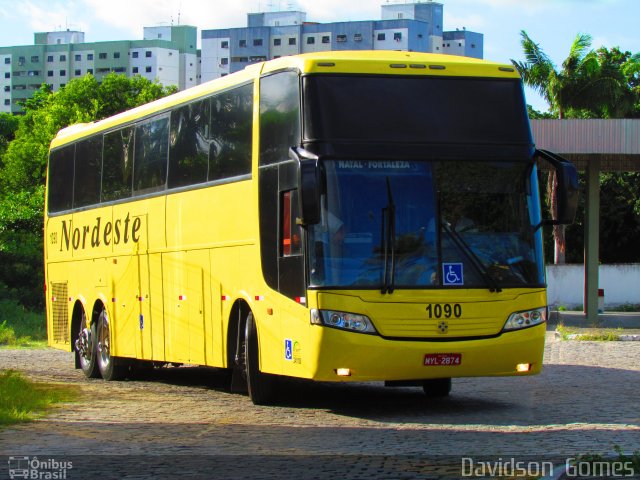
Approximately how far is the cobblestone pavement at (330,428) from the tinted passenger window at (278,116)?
112 inches

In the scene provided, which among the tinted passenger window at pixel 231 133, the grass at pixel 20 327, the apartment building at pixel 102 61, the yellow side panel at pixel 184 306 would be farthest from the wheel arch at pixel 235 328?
the apartment building at pixel 102 61

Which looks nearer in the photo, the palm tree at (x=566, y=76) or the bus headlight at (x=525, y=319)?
the bus headlight at (x=525, y=319)

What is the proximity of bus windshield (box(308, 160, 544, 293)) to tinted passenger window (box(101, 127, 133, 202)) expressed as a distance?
6765 mm

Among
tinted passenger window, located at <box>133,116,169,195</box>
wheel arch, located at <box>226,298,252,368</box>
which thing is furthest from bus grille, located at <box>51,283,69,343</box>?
wheel arch, located at <box>226,298,252,368</box>

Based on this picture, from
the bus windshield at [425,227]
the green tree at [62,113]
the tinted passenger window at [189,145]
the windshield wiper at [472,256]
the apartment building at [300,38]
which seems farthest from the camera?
the apartment building at [300,38]

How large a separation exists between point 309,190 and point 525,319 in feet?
9.27

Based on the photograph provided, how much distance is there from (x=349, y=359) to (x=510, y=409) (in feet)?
7.67

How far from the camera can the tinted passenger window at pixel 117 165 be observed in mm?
18953

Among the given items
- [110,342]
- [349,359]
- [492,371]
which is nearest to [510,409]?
[492,371]

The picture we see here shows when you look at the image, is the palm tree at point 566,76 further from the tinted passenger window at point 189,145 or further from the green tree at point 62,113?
the tinted passenger window at point 189,145

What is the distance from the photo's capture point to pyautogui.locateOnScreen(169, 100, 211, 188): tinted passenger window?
1598cm

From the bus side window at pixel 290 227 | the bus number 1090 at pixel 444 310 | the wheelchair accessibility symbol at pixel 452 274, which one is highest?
the bus side window at pixel 290 227

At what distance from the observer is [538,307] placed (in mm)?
13273

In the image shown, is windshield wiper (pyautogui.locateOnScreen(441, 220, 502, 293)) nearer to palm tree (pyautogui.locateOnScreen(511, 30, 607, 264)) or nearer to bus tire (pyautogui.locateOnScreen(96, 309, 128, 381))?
bus tire (pyautogui.locateOnScreen(96, 309, 128, 381))
